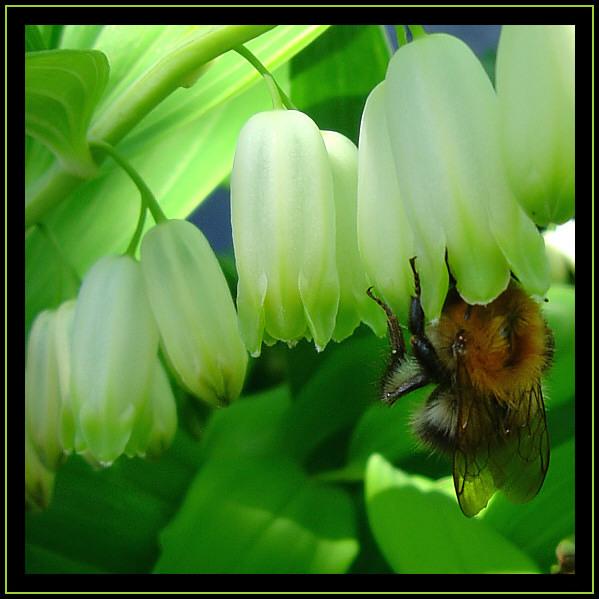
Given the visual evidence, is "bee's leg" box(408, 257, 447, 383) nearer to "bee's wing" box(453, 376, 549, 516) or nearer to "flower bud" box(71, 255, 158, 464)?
"bee's wing" box(453, 376, 549, 516)

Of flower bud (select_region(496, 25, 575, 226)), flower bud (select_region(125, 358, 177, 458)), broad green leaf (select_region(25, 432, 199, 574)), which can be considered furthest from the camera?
broad green leaf (select_region(25, 432, 199, 574))

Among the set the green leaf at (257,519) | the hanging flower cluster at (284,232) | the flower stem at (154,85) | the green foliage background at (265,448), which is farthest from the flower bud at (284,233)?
the green leaf at (257,519)

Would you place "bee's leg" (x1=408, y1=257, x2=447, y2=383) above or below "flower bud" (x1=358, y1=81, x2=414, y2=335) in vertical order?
below

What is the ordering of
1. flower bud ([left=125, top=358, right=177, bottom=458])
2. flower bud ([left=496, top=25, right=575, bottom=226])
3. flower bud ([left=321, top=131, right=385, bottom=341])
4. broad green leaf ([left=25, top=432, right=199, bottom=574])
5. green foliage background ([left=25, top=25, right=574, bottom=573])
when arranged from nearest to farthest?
flower bud ([left=496, top=25, right=575, bottom=226])
flower bud ([left=321, top=131, right=385, bottom=341])
flower bud ([left=125, top=358, right=177, bottom=458])
green foliage background ([left=25, top=25, right=574, bottom=573])
broad green leaf ([left=25, top=432, right=199, bottom=574])

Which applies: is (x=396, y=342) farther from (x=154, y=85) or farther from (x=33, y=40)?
(x=33, y=40)

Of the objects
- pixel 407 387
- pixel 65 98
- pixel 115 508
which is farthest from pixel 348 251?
pixel 115 508

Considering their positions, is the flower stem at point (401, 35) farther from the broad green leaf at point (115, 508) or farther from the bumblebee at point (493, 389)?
the broad green leaf at point (115, 508)

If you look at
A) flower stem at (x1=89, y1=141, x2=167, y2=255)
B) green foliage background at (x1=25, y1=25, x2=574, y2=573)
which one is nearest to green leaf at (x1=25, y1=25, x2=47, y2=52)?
green foliage background at (x1=25, y1=25, x2=574, y2=573)

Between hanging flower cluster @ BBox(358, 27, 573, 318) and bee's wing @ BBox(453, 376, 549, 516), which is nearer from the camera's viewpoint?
hanging flower cluster @ BBox(358, 27, 573, 318)
